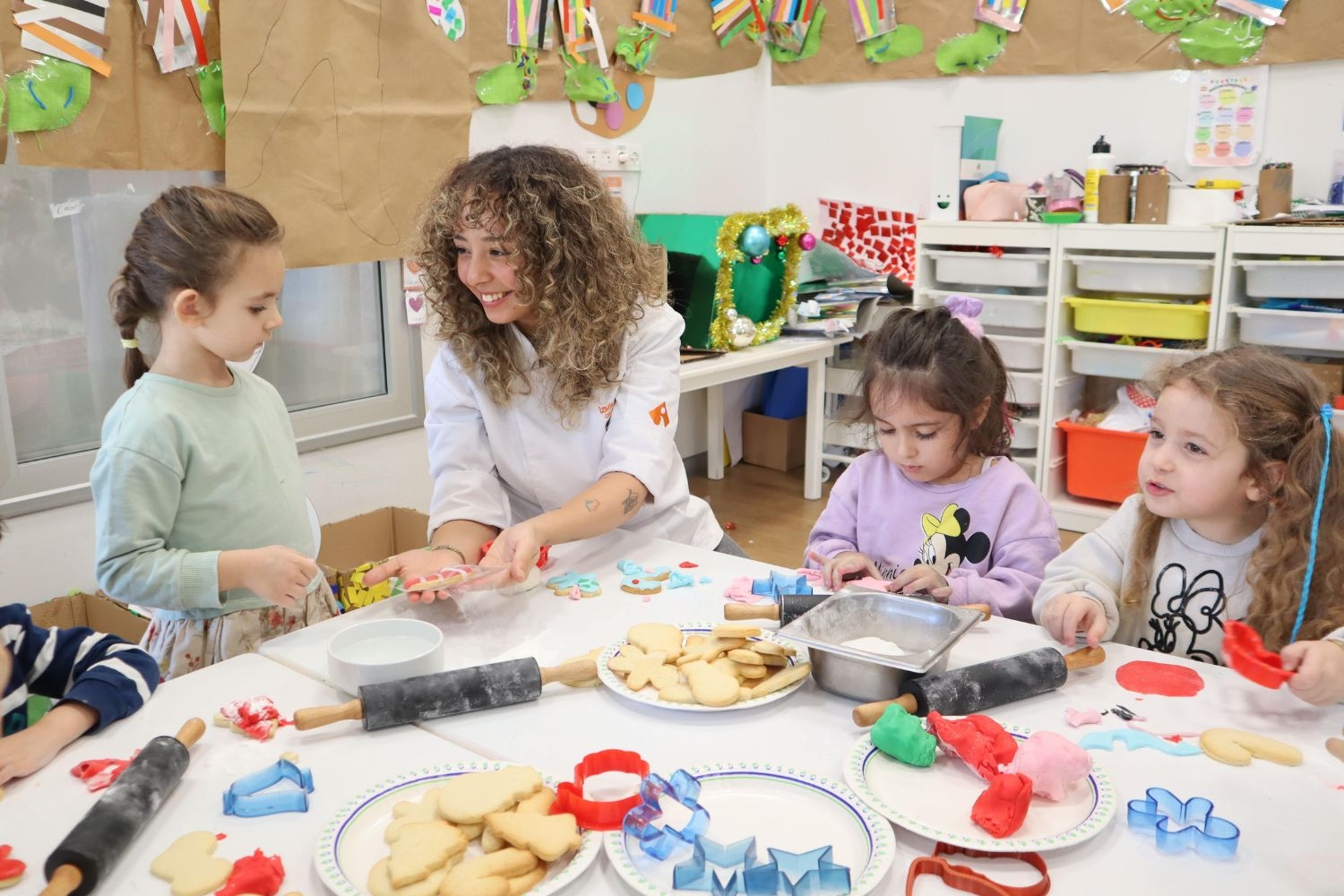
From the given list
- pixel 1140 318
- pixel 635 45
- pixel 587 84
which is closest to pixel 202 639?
pixel 587 84

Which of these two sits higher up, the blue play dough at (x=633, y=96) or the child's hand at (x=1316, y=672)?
the blue play dough at (x=633, y=96)

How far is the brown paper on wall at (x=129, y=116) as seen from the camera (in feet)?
6.53

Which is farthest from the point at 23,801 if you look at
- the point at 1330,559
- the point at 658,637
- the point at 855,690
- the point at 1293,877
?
the point at 1330,559

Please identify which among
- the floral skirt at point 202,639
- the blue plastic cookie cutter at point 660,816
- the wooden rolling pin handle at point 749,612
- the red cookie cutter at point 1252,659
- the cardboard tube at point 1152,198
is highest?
the cardboard tube at point 1152,198

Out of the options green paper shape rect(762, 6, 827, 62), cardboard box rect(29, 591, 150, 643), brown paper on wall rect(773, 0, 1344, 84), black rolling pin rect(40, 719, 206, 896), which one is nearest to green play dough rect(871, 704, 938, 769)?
black rolling pin rect(40, 719, 206, 896)

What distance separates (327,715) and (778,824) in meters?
0.43

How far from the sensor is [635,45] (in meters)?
3.35

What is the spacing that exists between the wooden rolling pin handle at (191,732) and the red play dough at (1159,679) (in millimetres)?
920

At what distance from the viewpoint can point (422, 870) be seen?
2.59ft

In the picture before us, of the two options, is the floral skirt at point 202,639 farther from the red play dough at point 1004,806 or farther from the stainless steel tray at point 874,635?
the red play dough at point 1004,806

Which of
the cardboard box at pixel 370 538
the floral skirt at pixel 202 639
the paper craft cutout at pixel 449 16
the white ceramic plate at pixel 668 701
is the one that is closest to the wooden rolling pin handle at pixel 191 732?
the white ceramic plate at pixel 668 701

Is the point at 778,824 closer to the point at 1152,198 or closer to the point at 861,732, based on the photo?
the point at 861,732

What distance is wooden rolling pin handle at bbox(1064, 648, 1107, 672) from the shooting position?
3.75ft

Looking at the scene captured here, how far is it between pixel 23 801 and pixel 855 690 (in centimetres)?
75
